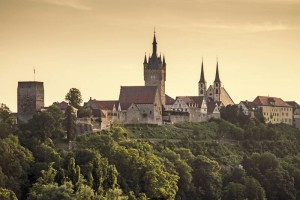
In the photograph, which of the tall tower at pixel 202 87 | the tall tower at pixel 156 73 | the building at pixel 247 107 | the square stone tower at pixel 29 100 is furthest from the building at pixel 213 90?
the square stone tower at pixel 29 100

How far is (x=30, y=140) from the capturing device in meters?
101

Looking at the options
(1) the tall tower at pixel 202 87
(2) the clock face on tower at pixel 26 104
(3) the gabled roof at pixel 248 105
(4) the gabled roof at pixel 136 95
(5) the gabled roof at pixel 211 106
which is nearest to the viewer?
(2) the clock face on tower at pixel 26 104

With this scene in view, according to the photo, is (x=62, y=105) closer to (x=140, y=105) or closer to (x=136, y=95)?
(x=140, y=105)

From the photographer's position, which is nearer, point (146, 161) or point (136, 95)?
point (146, 161)

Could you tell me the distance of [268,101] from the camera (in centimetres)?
16550

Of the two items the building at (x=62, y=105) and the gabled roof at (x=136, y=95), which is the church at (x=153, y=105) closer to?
the gabled roof at (x=136, y=95)

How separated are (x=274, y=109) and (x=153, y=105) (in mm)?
43448

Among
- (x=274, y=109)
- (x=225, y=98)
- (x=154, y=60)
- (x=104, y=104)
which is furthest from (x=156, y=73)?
(x=274, y=109)

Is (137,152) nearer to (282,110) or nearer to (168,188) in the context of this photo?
(168,188)

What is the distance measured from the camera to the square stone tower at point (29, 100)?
108400 mm

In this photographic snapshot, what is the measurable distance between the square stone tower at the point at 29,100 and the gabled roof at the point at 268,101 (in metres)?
61.0

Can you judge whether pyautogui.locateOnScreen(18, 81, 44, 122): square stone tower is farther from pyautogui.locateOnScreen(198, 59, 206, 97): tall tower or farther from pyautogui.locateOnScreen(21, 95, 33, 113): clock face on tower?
pyautogui.locateOnScreen(198, 59, 206, 97): tall tower

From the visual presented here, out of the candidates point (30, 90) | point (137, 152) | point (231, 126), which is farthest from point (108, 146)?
point (231, 126)

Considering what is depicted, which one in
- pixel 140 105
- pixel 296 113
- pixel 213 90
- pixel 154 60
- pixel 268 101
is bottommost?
pixel 296 113
